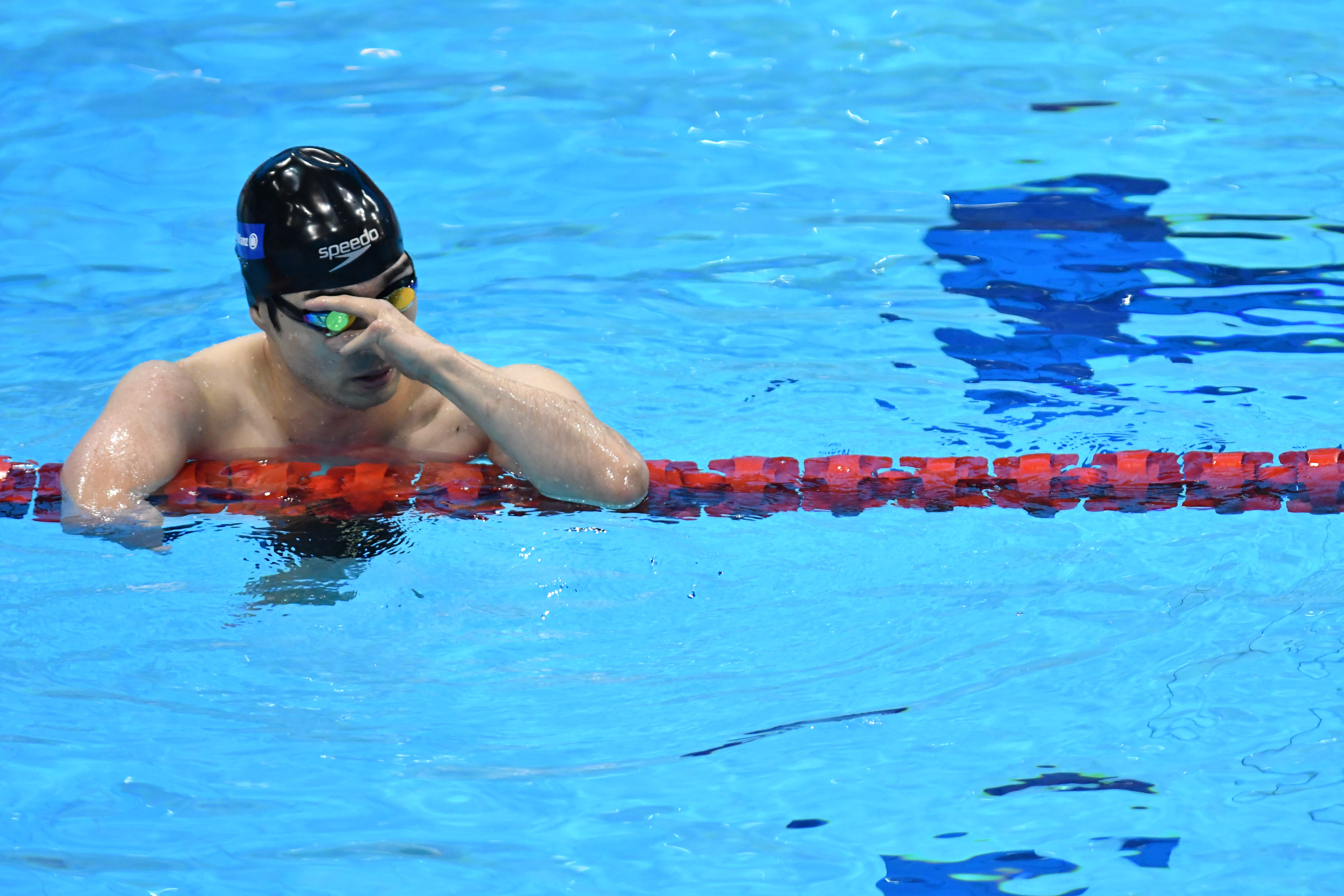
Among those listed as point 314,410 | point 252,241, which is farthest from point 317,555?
point 252,241

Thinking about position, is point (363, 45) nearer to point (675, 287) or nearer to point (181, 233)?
point (181, 233)

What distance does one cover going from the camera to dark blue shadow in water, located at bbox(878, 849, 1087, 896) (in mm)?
2537

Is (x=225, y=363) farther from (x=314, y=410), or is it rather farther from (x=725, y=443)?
(x=725, y=443)

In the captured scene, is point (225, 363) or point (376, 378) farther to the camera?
point (225, 363)

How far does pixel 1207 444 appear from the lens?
4.13 metres

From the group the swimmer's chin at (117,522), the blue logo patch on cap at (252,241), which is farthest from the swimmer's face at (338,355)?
the swimmer's chin at (117,522)

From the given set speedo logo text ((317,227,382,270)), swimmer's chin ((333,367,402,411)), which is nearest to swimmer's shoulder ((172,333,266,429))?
swimmer's chin ((333,367,402,411))

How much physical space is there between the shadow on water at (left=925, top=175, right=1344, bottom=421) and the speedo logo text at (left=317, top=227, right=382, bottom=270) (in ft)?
7.47

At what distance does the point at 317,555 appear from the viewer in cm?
328

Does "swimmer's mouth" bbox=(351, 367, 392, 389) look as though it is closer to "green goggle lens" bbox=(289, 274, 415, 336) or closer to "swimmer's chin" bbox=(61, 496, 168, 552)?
"green goggle lens" bbox=(289, 274, 415, 336)

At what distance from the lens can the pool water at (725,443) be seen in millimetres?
2693

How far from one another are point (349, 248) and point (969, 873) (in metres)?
1.78

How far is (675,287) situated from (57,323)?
7.87 feet

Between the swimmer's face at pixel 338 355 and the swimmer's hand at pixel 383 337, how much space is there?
14 mm
